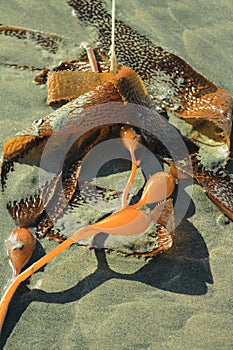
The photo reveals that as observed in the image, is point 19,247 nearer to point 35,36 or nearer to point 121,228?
point 121,228

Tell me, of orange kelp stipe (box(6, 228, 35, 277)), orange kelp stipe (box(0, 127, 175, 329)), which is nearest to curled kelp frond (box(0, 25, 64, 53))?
orange kelp stipe (box(0, 127, 175, 329))

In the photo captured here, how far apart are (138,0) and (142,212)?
1.84 m

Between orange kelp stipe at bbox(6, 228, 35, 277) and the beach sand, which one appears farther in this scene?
orange kelp stipe at bbox(6, 228, 35, 277)

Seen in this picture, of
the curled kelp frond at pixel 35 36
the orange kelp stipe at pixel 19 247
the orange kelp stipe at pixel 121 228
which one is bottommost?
the orange kelp stipe at pixel 19 247

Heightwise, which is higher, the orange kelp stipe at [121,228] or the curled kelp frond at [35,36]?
the curled kelp frond at [35,36]

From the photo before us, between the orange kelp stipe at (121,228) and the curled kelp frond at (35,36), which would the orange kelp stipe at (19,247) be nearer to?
the orange kelp stipe at (121,228)

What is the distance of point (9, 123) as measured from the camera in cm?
227

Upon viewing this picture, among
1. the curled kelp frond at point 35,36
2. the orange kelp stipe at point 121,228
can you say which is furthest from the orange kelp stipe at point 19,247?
the curled kelp frond at point 35,36

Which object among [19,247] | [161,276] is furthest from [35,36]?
[161,276]

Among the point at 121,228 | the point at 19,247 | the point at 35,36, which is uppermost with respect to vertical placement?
the point at 35,36

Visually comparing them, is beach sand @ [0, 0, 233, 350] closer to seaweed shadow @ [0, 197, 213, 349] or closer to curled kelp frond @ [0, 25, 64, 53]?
seaweed shadow @ [0, 197, 213, 349]

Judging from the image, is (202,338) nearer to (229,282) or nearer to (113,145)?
(229,282)

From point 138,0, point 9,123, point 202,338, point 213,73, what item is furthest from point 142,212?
point 138,0

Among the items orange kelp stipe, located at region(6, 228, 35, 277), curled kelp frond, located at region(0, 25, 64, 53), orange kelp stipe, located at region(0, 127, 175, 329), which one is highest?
curled kelp frond, located at region(0, 25, 64, 53)
